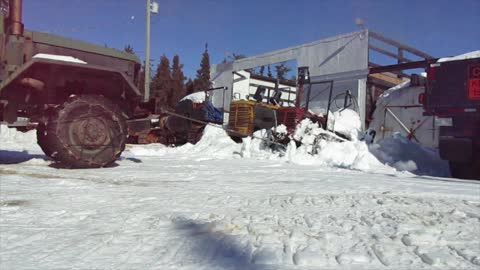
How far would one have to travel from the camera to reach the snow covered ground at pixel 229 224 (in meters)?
2.19

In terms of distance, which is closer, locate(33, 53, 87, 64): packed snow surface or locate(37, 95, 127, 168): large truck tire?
locate(33, 53, 87, 64): packed snow surface

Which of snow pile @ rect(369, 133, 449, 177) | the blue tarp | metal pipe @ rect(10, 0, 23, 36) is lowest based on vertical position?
snow pile @ rect(369, 133, 449, 177)

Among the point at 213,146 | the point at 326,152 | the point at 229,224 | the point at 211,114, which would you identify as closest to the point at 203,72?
the point at 211,114

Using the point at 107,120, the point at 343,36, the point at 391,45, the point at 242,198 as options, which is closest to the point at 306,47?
the point at 343,36

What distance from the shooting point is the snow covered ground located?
2186 mm

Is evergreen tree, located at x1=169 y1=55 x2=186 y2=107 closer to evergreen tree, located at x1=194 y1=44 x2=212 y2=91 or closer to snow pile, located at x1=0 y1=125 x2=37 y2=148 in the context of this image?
evergreen tree, located at x1=194 y1=44 x2=212 y2=91

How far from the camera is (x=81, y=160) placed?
567cm

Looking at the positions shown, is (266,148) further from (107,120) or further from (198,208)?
(198,208)

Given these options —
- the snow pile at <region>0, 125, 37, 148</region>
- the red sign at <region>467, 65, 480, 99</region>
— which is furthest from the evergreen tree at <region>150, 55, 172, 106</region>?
the red sign at <region>467, 65, 480, 99</region>

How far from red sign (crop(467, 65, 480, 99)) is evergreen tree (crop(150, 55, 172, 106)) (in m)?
25.3

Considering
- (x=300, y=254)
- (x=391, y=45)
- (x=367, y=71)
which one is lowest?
(x=300, y=254)

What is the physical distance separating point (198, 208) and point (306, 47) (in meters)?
14.1

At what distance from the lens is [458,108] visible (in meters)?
7.07

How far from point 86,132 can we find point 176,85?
27.9m
